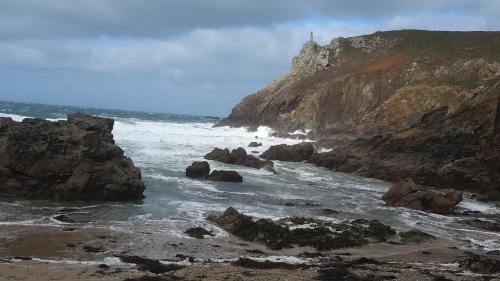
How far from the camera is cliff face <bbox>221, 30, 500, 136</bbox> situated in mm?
51312

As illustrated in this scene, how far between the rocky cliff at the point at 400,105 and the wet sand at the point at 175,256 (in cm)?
1575

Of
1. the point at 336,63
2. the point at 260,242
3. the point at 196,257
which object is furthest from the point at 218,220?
the point at 336,63

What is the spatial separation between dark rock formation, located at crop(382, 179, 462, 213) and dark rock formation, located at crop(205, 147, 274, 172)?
1213cm

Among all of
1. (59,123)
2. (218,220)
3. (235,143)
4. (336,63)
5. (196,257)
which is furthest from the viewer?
(336,63)

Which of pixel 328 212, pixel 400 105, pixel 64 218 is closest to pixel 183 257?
pixel 64 218

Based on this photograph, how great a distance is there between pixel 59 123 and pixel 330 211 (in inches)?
523

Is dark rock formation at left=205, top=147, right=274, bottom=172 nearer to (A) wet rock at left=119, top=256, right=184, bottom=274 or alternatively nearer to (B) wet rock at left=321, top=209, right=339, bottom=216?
(B) wet rock at left=321, top=209, right=339, bottom=216

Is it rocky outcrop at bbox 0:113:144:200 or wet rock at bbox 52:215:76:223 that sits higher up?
rocky outcrop at bbox 0:113:144:200

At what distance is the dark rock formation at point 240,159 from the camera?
124ft

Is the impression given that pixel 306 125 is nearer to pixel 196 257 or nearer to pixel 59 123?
pixel 59 123

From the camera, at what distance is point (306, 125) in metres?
65.7

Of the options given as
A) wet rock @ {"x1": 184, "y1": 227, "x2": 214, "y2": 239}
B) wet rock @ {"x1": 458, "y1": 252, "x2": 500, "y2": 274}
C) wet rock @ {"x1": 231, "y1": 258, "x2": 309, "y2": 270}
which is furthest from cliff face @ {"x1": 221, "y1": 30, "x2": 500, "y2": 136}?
wet rock @ {"x1": 231, "y1": 258, "x2": 309, "y2": 270}

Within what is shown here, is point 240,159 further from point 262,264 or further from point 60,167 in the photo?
point 262,264

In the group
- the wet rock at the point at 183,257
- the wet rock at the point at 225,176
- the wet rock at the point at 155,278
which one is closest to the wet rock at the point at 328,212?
the wet rock at the point at 225,176
